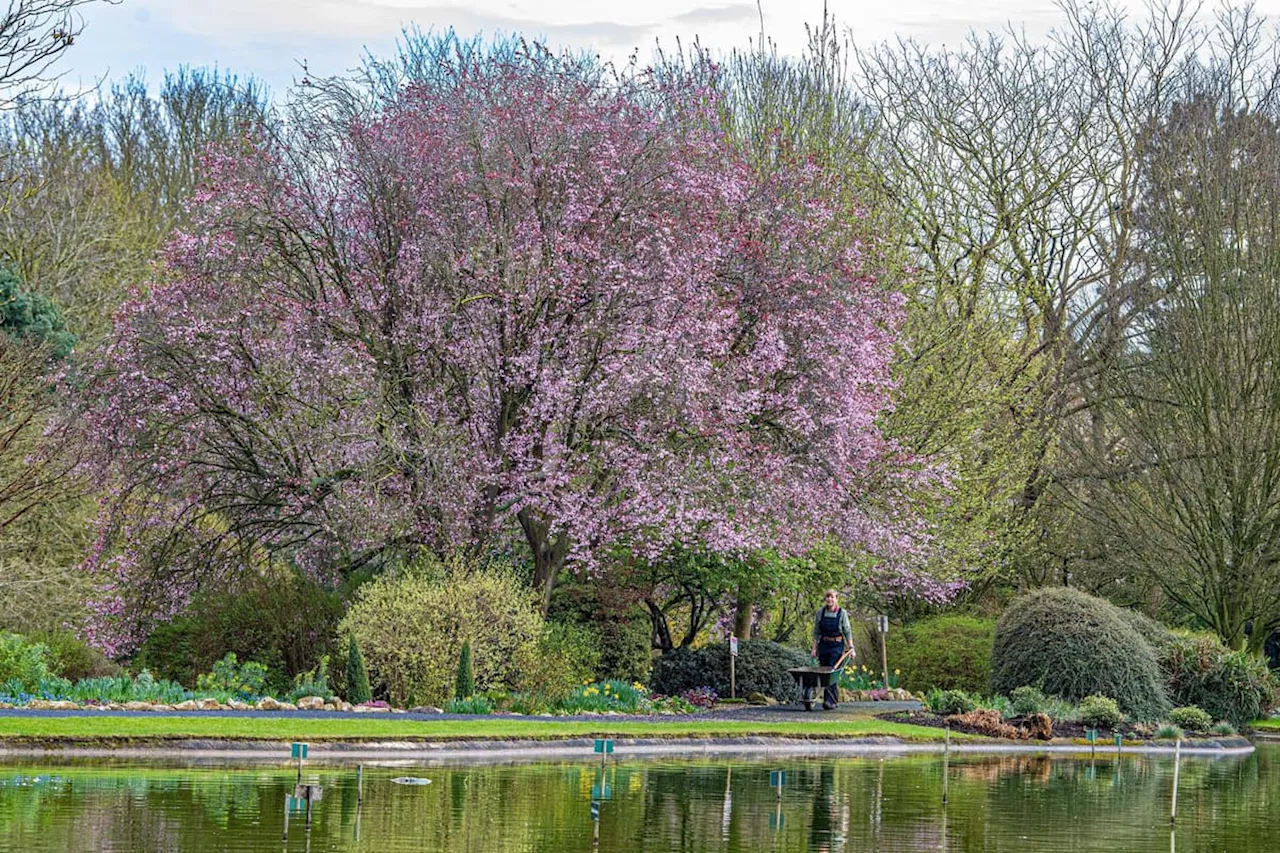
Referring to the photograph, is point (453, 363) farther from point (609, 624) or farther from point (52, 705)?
point (52, 705)

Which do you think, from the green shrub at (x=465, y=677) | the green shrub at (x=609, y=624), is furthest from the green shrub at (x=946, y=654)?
the green shrub at (x=465, y=677)

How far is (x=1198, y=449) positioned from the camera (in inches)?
1480

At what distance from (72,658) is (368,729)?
368 inches

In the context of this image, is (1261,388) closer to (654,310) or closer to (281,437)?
(654,310)

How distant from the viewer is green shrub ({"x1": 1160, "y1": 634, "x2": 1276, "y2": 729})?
30.8 m

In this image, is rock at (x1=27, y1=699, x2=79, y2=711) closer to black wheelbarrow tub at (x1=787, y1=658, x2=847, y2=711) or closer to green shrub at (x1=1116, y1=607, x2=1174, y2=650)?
black wheelbarrow tub at (x1=787, y1=658, x2=847, y2=711)

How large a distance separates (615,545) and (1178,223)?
18.3 meters

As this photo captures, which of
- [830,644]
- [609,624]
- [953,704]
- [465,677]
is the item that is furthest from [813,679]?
[465,677]

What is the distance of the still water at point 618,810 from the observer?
12.1 m

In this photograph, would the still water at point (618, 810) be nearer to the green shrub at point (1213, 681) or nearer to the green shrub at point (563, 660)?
the green shrub at point (563, 660)

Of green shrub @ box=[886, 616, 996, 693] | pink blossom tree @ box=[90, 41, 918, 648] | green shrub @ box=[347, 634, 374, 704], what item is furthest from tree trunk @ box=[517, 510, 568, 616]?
green shrub @ box=[886, 616, 996, 693]

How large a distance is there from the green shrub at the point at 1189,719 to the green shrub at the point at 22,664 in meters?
18.2

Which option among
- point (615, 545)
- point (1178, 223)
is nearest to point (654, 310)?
point (615, 545)

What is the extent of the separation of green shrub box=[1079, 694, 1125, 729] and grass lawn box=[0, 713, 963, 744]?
12.9 feet
